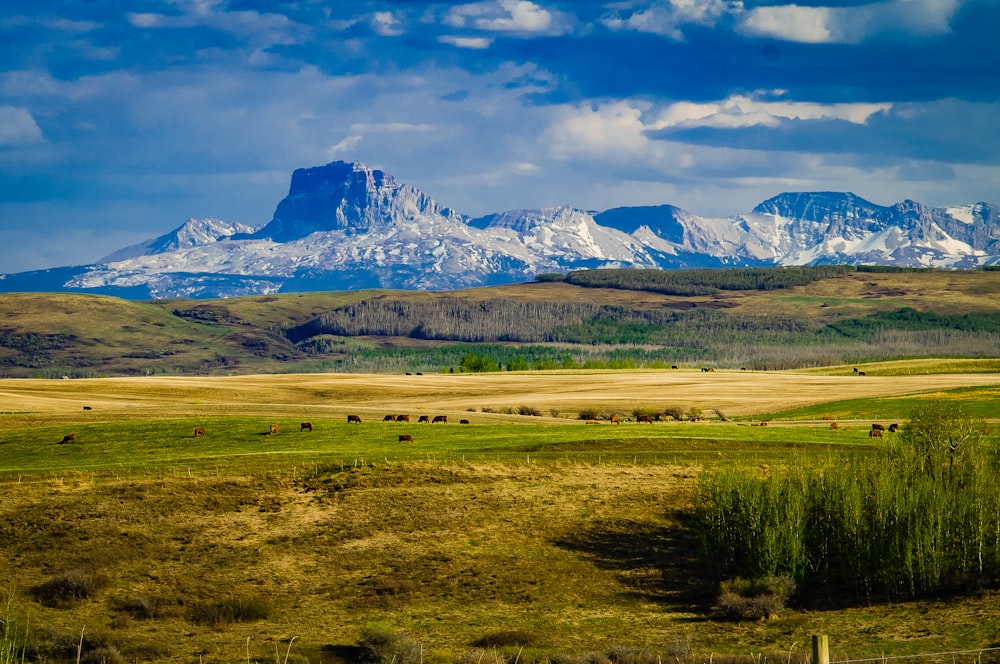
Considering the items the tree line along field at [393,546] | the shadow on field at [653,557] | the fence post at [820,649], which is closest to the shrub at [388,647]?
the tree line along field at [393,546]

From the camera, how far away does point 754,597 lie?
52812mm

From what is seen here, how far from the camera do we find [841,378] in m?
176

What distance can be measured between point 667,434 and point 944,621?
41.1 m

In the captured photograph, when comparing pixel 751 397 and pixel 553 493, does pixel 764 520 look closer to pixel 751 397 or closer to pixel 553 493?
pixel 553 493

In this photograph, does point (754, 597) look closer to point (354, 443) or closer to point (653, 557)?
point (653, 557)

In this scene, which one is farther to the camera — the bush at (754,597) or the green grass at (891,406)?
the green grass at (891,406)

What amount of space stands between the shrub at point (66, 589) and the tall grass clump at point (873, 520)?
30575mm

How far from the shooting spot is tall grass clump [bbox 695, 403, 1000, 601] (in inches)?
2061

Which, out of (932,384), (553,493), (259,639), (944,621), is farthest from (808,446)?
(932,384)

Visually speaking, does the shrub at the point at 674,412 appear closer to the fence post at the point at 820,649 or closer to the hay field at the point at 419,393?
the hay field at the point at 419,393

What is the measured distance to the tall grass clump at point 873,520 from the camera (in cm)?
5234

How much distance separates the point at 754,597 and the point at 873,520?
22.5ft

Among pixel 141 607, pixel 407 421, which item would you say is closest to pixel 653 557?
pixel 141 607

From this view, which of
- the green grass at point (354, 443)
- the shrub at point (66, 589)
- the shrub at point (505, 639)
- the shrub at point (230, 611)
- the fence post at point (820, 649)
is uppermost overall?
the fence post at point (820, 649)
